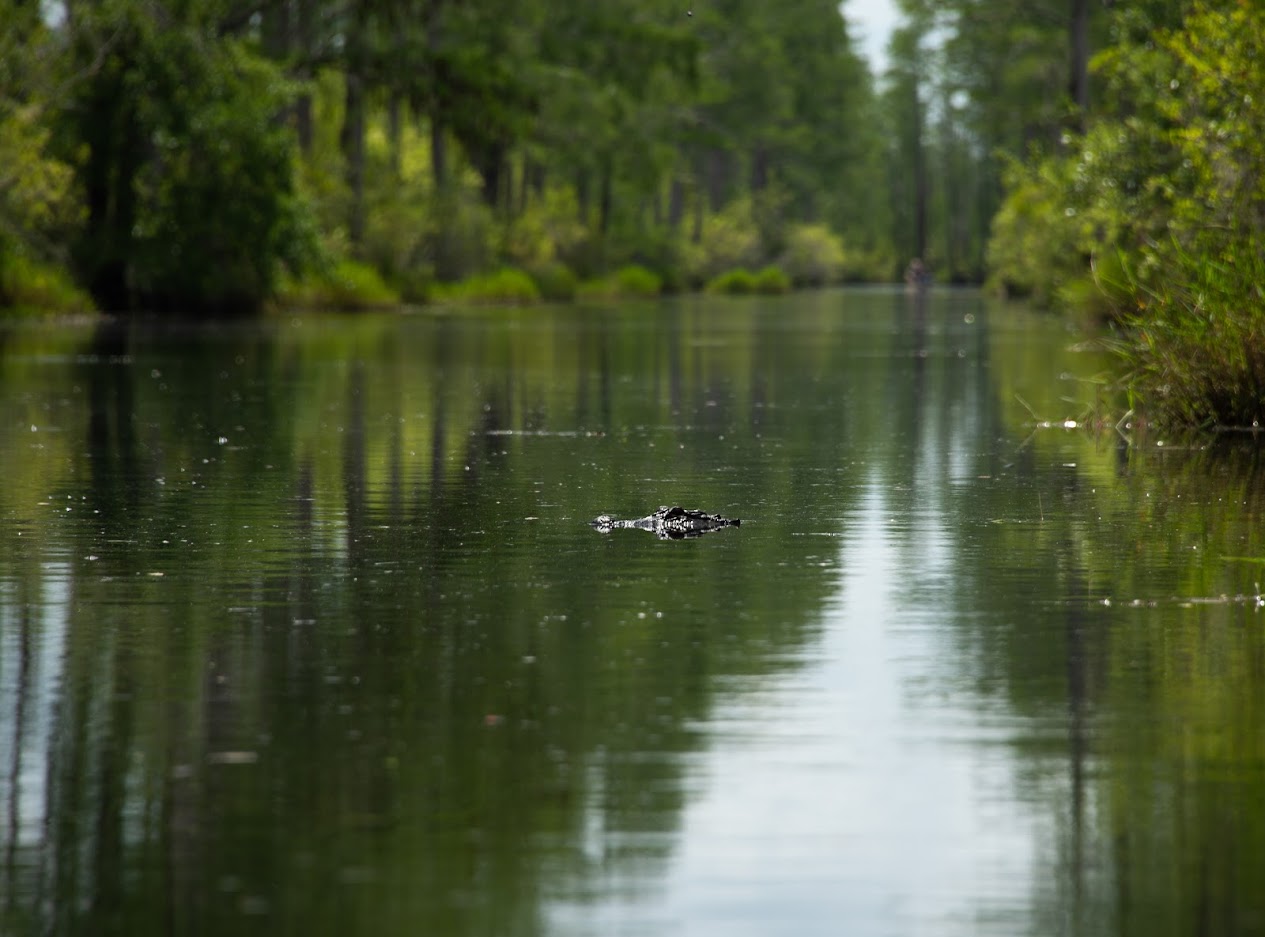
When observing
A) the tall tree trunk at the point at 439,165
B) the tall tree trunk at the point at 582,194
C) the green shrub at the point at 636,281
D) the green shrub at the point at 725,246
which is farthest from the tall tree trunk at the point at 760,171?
the tall tree trunk at the point at 439,165

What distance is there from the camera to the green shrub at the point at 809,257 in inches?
4911

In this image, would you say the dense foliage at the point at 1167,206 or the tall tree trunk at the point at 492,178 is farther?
the tall tree trunk at the point at 492,178

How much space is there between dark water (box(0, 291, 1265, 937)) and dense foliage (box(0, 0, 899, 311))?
2113 centimetres

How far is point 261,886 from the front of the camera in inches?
224

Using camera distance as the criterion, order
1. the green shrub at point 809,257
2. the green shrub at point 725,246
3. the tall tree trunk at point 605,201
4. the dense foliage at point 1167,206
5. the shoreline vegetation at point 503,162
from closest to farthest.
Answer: the dense foliage at point 1167,206
the shoreline vegetation at point 503,162
the tall tree trunk at point 605,201
the green shrub at point 725,246
the green shrub at point 809,257

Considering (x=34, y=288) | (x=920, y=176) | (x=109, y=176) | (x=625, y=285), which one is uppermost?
(x=920, y=176)

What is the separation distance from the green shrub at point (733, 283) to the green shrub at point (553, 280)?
26818mm

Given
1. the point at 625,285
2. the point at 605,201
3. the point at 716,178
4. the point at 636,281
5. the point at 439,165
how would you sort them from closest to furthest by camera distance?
the point at 439,165
the point at 625,285
the point at 636,281
the point at 605,201
the point at 716,178

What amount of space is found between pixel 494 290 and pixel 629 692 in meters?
63.6

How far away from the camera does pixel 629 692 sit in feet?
26.6

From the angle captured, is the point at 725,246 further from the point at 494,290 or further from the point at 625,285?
the point at 494,290

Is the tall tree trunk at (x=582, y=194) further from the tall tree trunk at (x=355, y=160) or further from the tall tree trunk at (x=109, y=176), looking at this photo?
the tall tree trunk at (x=109, y=176)

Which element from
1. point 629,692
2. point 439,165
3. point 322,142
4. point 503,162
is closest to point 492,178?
point 503,162

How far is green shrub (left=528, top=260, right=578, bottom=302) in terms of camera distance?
255 ft
